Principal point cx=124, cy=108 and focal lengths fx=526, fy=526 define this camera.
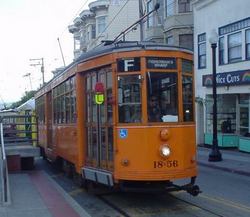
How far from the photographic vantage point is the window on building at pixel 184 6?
31453 millimetres

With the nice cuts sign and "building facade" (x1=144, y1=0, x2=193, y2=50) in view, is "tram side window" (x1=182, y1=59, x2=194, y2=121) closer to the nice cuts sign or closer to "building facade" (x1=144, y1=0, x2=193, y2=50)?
the nice cuts sign

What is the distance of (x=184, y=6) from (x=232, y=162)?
13.9 m

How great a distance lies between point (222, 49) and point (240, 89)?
2.84 metres

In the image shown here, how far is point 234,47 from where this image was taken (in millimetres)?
25734

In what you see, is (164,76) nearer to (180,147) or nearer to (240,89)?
(180,147)

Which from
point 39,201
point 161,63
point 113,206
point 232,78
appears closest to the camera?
point 161,63

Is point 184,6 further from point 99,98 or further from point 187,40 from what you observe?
point 99,98

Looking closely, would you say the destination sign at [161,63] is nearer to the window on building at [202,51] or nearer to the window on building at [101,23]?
the window on building at [202,51]

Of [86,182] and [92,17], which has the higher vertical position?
[92,17]

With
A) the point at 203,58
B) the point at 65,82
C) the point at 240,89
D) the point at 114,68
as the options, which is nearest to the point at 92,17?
the point at 203,58

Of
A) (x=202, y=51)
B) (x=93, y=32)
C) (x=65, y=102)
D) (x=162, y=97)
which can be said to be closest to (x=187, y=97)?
(x=162, y=97)

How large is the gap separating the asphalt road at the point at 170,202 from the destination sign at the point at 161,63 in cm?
279

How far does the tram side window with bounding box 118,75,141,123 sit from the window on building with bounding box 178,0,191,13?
22095 mm

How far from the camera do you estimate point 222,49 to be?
26.7 meters
